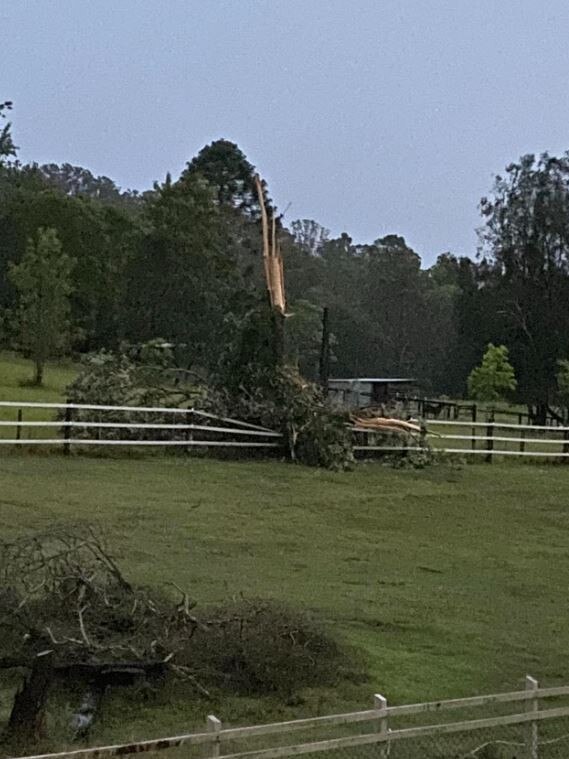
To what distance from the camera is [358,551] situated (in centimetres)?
1631

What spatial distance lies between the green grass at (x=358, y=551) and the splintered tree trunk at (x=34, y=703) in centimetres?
57

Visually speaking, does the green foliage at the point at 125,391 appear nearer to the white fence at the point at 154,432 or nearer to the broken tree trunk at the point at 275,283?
the white fence at the point at 154,432

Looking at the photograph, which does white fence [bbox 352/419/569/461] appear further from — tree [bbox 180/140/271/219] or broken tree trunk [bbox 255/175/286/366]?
tree [bbox 180/140/271/219]

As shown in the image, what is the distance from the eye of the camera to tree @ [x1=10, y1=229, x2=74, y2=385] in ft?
148

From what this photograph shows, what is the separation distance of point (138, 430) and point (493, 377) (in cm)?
3168

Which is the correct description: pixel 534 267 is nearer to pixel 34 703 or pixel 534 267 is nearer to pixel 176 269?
pixel 176 269

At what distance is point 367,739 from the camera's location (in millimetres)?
6355

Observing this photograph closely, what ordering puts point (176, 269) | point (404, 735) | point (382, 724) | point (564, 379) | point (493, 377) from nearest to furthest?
1. point (404, 735)
2. point (382, 724)
3. point (564, 379)
4. point (493, 377)
5. point (176, 269)

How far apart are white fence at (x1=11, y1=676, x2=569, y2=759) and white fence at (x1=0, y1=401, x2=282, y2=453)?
1553cm

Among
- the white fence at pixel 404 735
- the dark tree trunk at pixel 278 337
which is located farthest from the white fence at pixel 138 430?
the white fence at pixel 404 735

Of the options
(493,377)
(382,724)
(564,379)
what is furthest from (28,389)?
(382,724)

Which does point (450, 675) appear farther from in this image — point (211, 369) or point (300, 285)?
point (300, 285)

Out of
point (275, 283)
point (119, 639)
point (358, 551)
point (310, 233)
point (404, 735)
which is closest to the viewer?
point (404, 735)

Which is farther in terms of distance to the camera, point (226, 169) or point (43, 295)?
point (226, 169)
